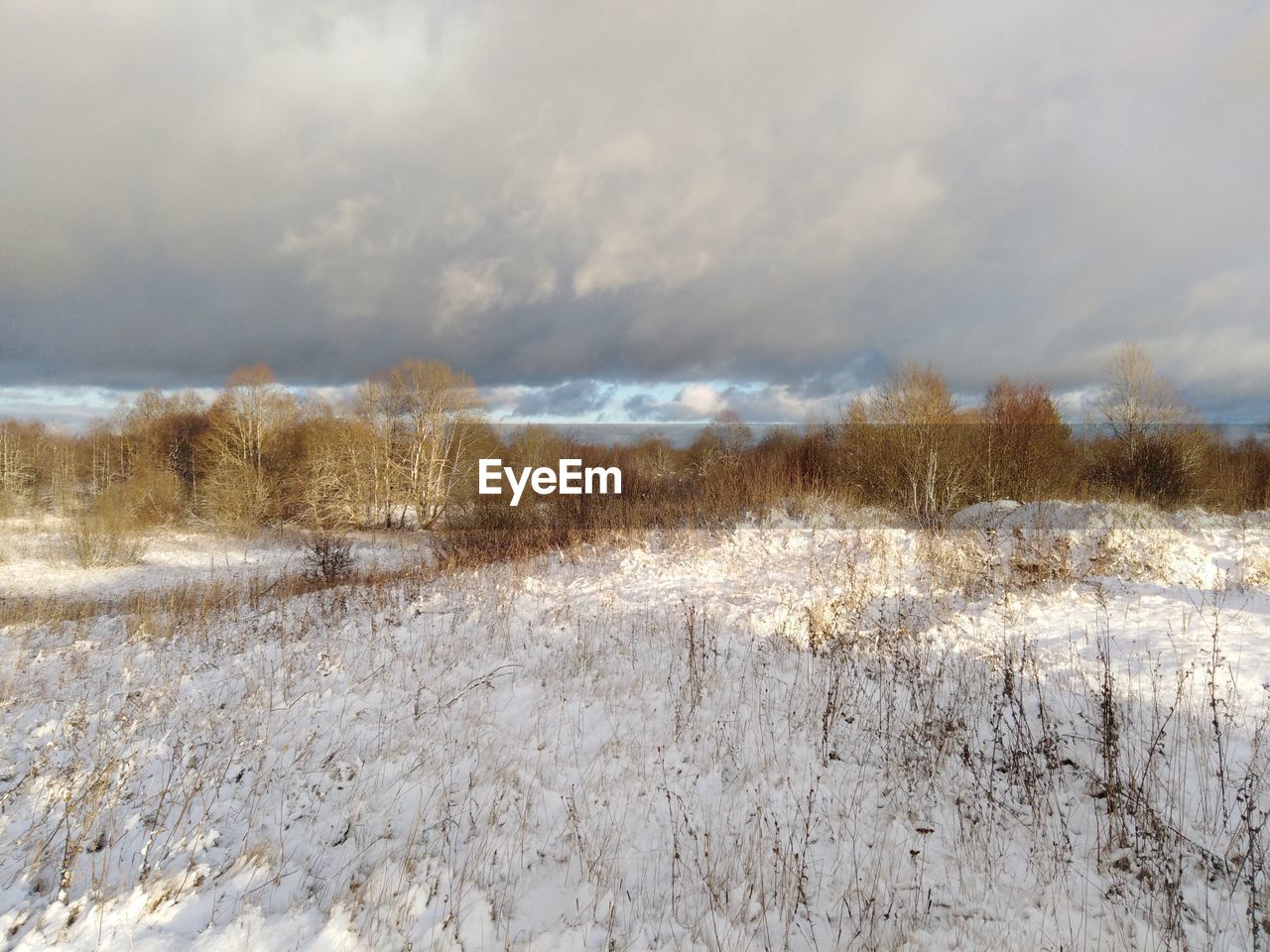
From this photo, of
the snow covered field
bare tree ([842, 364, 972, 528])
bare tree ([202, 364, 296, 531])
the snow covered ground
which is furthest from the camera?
bare tree ([202, 364, 296, 531])

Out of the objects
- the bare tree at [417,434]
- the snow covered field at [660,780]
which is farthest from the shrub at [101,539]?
the snow covered field at [660,780]

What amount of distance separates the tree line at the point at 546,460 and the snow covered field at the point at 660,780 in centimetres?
963

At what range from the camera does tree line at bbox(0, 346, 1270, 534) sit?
56.0 feet

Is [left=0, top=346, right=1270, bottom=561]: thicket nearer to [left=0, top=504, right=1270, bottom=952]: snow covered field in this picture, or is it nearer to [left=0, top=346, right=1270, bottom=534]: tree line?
[left=0, top=346, right=1270, bottom=534]: tree line

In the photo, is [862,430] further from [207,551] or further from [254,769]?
[207,551]

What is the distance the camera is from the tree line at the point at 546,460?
17.1 m

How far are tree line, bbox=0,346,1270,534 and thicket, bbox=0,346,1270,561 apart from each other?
79 mm

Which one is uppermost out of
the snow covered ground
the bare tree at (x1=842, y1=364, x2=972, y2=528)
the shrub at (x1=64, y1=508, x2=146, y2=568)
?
the bare tree at (x1=842, y1=364, x2=972, y2=528)

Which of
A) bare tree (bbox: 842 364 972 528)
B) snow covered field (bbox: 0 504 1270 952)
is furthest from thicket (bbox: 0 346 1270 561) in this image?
snow covered field (bbox: 0 504 1270 952)

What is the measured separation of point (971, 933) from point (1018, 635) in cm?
453

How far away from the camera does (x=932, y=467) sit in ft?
54.2

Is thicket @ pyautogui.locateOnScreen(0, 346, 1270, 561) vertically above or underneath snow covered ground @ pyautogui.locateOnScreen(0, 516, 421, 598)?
above

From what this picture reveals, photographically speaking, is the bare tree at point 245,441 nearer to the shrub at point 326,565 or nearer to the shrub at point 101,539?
the shrub at point 101,539

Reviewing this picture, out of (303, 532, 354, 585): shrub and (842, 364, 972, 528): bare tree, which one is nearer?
(303, 532, 354, 585): shrub
